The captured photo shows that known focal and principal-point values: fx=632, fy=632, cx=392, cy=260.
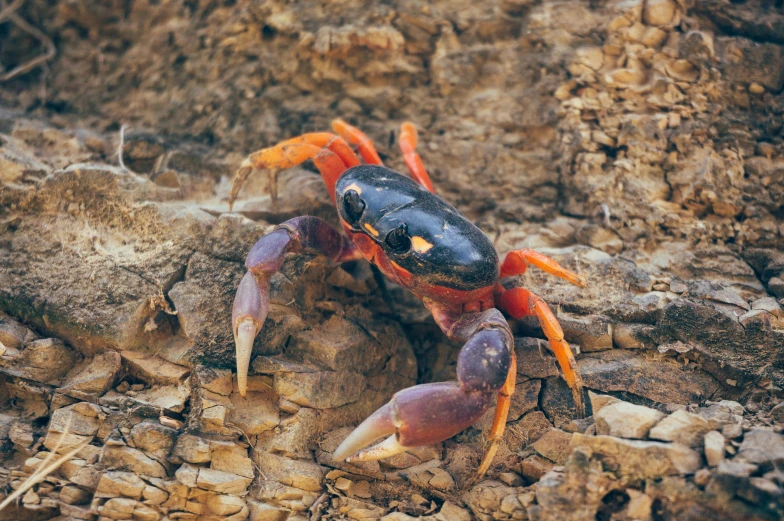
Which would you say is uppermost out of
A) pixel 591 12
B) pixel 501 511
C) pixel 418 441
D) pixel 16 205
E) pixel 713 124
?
pixel 591 12

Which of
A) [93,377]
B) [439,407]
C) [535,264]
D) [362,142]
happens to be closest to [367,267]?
[362,142]

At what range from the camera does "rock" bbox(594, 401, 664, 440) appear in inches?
112

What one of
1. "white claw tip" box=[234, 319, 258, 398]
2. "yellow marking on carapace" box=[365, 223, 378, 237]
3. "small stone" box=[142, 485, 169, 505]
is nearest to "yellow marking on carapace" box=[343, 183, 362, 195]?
"yellow marking on carapace" box=[365, 223, 378, 237]

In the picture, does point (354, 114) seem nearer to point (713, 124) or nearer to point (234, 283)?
point (234, 283)

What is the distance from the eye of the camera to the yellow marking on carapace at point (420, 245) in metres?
3.45

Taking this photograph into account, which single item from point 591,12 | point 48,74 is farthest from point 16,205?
point 591,12

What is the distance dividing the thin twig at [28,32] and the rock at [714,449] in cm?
574

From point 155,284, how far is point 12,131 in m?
1.94

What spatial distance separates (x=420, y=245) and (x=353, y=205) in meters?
0.50

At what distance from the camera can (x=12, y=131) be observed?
15.0ft

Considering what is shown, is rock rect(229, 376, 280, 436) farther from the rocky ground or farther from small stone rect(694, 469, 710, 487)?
small stone rect(694, 469, 710, 487)

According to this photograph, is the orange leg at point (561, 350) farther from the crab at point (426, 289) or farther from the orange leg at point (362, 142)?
the orange leg at point (362, 142)

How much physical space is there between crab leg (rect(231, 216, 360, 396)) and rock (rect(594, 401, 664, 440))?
176 cm

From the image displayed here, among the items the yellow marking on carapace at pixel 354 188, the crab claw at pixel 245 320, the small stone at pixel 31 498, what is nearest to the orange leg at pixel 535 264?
the yellow marking on carapace at pixel 354 188
